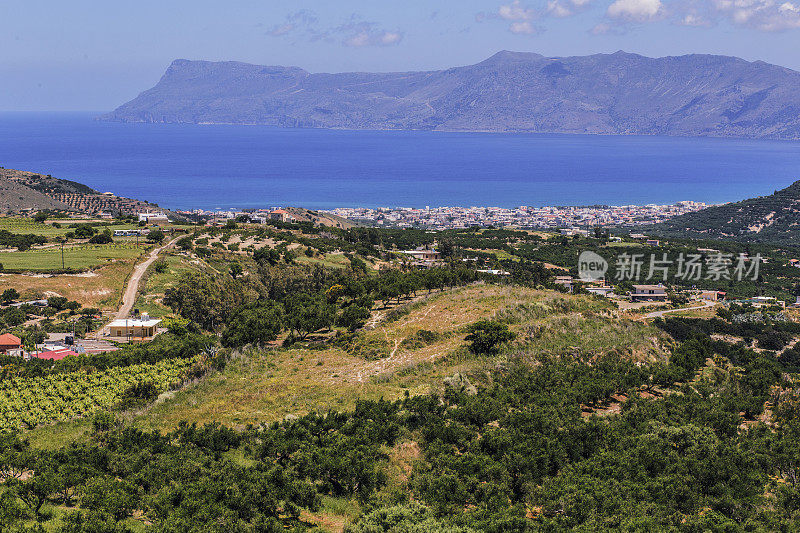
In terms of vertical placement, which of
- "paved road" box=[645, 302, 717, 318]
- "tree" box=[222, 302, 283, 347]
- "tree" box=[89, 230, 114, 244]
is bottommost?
"paved road" box=[645, 302, 717, 318]

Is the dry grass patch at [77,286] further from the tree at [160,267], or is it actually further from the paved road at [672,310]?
the paved road at [672,310]

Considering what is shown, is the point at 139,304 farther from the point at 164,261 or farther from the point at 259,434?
the point at 259,434

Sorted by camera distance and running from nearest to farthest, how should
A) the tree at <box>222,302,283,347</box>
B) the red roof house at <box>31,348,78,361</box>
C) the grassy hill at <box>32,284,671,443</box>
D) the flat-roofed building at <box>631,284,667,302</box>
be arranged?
the grassy hill at <box>32,284,671,443</box>
the red roof house at <box>31,348,78,361</box>
the tree at <box>222,302,283,347</box>
the flat-roofed building at <box>631,284,667,302</box>

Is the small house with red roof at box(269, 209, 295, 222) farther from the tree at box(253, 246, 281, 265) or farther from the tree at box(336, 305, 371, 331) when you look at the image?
the tree at box(336, 305, 371, 331)

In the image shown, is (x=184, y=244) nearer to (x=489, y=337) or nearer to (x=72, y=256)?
(x=72, y=256)

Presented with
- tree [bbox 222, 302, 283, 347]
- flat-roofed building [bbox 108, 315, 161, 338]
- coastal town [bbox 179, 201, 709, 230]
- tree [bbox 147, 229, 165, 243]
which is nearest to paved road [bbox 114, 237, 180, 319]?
tree [bbox 147, 229, 165, 243]

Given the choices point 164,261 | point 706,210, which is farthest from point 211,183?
point 164,261

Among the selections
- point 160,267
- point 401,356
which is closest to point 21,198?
point 160,267

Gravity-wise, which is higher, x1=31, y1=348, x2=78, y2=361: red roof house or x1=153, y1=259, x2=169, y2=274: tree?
x1=153, y1=259, x2=169, y2=274: tree
